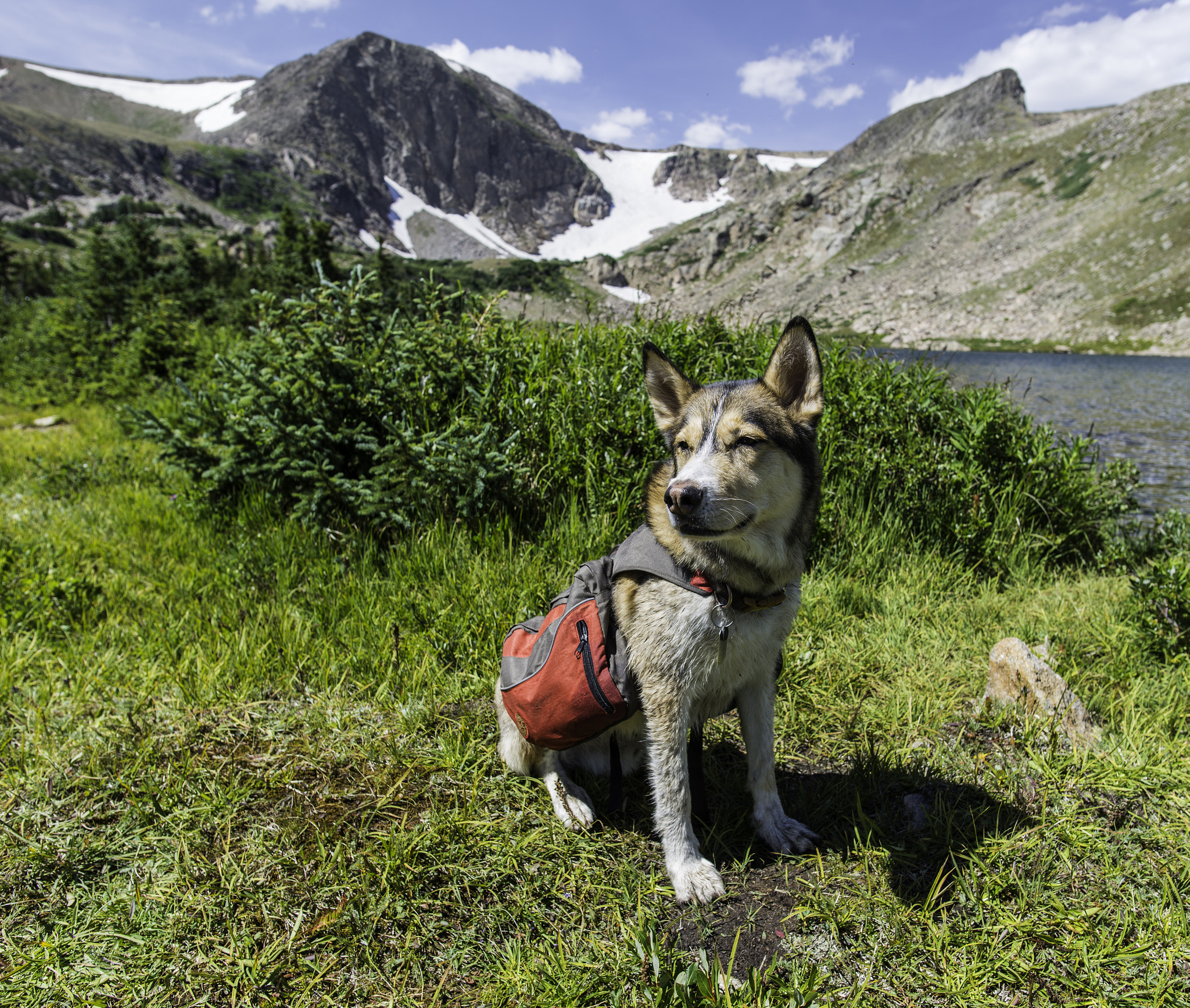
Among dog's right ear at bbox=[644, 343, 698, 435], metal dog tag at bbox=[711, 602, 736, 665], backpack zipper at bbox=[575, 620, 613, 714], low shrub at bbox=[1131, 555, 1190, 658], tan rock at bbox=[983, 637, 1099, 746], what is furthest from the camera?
low shrub at bbox=[1131, 555, 1190, 658]

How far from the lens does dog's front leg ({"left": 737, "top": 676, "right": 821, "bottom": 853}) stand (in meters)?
2.85

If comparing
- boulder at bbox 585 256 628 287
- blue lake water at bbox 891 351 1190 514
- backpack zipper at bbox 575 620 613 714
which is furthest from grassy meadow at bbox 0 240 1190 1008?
boulder at bbox 585 256 628 287

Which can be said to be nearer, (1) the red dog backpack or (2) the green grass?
(2) the green grass

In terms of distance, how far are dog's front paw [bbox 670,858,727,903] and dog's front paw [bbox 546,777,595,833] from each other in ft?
1.61

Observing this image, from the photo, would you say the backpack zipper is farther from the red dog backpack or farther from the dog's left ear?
the dog's left ear

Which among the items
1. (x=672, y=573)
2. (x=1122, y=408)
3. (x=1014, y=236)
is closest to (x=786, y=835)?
(x=672, y=573)

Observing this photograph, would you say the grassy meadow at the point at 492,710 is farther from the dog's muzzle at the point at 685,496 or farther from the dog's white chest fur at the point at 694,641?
the dog's muzzle at the point at 685,496

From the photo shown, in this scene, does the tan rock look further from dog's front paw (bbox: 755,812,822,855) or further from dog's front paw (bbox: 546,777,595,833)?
dog's front paw (bbox: 546,777,595,833)

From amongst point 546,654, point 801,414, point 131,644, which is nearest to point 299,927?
point 546,654

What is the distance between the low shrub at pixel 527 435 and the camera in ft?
16.6

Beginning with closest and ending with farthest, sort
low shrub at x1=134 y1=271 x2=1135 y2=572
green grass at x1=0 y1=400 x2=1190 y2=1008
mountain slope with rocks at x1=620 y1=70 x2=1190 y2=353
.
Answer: green grass at x1=0 y1=400 x2=1190 y2=1008, low shrub at x1=134 y1=271 x2=1135 y2=572, mountain slope with rocks at x1=620 y1=70 x2=1190 y2=353

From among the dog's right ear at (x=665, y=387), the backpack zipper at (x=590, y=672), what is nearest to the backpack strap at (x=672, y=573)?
the backpack zipper at (x=590, y=672)

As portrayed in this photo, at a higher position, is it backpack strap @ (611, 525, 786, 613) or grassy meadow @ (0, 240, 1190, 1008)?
backpack strap @ (611, 525, 786, 613)

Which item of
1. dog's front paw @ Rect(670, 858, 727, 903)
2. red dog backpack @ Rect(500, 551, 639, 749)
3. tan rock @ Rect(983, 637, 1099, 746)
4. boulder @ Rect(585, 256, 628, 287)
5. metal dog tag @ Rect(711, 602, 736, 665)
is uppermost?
boulder @ Rect(585, 256, 628, 287)
